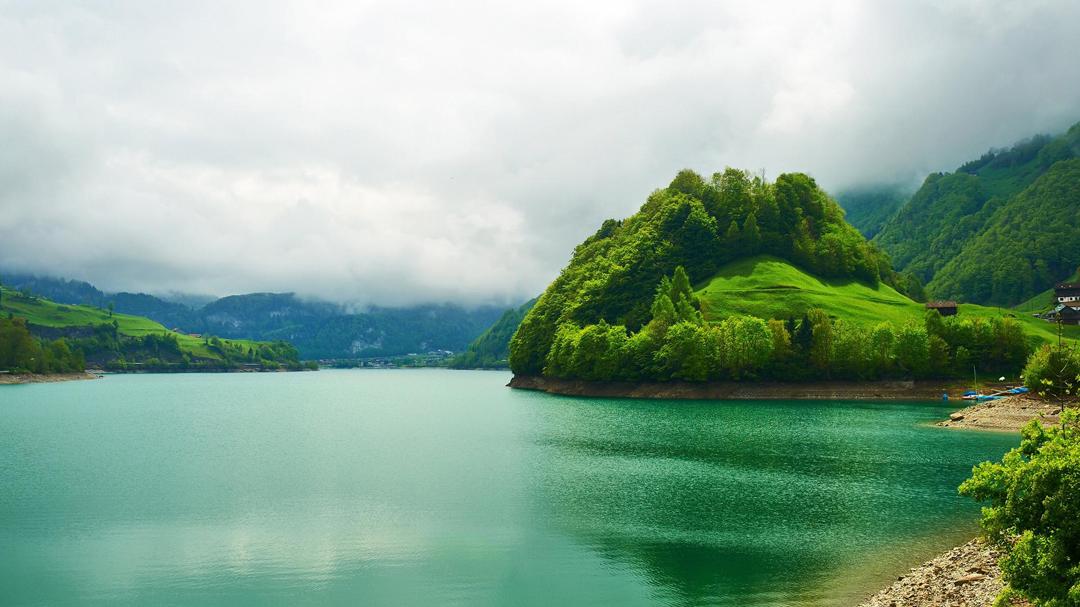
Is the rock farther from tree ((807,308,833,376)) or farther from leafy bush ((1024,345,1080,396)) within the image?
A: tree ((807,308,833,376))

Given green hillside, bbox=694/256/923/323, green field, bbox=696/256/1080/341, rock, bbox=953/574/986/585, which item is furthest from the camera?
green hillside, bbox=694/256/923/323

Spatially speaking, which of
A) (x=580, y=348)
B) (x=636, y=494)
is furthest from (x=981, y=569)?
(x=580, y=348)

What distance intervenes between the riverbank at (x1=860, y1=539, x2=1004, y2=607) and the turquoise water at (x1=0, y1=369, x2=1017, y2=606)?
63.2 inches

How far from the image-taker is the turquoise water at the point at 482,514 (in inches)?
1319

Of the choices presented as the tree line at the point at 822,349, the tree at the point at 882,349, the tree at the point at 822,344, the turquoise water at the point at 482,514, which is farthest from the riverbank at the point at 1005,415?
the tree at the point at 822,344

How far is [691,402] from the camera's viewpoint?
140875 millimetres

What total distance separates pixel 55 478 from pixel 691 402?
108m

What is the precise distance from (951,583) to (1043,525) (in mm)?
8586

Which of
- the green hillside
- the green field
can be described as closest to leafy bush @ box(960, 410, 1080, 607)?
the green field

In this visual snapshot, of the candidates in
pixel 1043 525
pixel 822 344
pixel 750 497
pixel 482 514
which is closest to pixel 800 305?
pixel 822 344

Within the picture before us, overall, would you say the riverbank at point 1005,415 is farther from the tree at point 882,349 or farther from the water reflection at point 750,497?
the tree at point 882,349

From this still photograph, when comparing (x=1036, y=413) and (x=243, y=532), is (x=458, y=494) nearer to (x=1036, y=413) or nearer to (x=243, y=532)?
(x=243, y=532)

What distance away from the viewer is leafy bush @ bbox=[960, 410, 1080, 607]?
21297 millimetres

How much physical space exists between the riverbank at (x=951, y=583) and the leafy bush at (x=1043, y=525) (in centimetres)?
322
